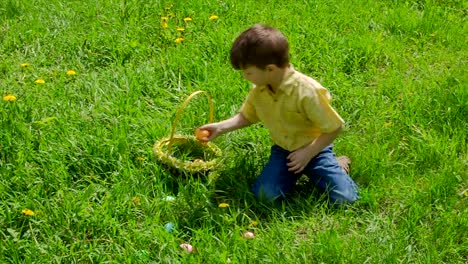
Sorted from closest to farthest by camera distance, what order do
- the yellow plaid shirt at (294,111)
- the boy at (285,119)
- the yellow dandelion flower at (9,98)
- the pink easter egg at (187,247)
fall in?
1. the pink easter egg at (187,247)
2. the boy at (285,119)
3. the yellow plaid shirt at (294,111)
4. the yellow dandelion flower at (9,98)

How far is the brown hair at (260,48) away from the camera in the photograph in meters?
3.03

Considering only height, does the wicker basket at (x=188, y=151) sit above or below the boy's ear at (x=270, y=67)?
below

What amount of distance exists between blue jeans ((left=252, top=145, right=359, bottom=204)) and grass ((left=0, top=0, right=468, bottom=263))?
6cm

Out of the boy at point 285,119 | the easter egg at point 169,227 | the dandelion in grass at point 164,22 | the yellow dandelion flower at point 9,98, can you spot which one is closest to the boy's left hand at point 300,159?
the boy at point 285,119

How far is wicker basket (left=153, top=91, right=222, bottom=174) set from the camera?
3.38 m

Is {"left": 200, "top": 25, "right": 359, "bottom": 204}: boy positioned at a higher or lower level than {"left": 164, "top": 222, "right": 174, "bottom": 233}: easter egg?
higher

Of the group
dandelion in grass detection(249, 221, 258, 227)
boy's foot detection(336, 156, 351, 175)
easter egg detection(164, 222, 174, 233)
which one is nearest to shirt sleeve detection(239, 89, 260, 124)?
Answer: boy's foot detection(336, 156, 351, 175)

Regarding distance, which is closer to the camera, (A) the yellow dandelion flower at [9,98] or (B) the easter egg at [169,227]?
(B) the easter egg at [169,227]

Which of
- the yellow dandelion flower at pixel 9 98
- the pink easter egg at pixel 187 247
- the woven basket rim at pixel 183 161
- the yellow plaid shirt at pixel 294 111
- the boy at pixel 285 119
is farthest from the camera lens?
the yellow dandelion flower at pixel 9 98

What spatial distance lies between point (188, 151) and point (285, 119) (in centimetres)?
60

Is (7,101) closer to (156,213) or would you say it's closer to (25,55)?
(25,55)

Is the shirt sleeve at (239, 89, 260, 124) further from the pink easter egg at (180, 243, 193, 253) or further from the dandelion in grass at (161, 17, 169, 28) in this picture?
the dandelion in grass at (161, 17, 169, 28)

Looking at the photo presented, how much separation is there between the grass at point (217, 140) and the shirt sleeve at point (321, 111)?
1.11 ft

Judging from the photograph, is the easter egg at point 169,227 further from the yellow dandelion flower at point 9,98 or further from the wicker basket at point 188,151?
the yellow dandelion flower at point 9,98
